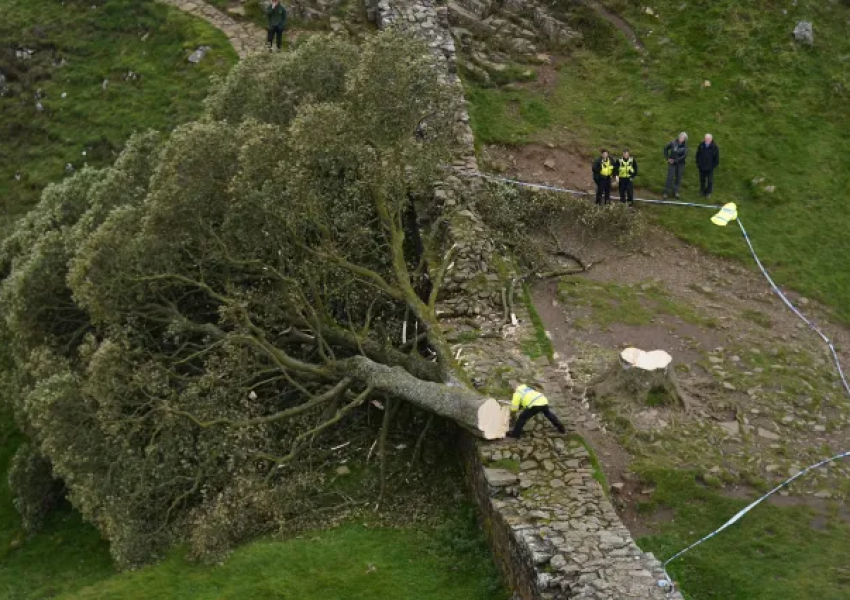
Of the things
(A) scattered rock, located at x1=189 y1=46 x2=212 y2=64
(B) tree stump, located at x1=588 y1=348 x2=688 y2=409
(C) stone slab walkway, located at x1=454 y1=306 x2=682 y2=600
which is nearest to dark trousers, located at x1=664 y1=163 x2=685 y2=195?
(B) tree stump, located at x1=588 y1=348 x2=688 y2=409

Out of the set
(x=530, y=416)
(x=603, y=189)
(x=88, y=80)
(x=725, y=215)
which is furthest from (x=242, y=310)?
(x=88, y=80)

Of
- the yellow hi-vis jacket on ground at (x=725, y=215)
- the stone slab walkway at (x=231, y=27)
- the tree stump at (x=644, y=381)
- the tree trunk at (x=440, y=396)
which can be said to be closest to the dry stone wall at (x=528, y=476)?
the tree trunk at (x=440, y=396)

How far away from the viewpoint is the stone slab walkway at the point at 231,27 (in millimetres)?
41156

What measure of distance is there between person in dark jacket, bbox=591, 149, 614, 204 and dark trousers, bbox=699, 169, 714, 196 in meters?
3.31

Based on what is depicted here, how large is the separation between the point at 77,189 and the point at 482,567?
17496mm

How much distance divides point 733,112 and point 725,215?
576cm

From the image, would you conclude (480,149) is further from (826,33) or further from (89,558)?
(89,558)

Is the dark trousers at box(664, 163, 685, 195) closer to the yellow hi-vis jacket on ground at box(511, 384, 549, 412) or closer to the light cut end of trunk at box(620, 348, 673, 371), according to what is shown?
the light cut end of trunk at box(620, 348, 673, 371)

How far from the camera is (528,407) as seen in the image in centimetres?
2162

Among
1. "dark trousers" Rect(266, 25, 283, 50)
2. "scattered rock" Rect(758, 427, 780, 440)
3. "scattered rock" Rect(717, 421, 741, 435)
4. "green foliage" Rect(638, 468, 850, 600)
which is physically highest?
"dark trousers" Rect(266, 25, 283, 50)

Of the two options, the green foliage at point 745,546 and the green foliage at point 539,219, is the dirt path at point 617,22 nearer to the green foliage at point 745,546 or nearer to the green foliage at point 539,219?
the green foliage at point 539,219

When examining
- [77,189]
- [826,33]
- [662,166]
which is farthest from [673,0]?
[77,189]

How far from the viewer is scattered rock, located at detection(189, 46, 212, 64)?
1626 inches

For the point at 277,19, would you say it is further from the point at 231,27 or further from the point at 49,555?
the point at 49,555
